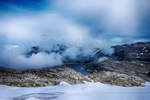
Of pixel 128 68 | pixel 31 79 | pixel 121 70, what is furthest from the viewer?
pixel 128 68

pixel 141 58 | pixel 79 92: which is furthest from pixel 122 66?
pixel 79 92

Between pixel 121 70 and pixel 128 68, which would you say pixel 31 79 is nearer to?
pixel 121 70

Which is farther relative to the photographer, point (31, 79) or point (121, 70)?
point (121, 70)

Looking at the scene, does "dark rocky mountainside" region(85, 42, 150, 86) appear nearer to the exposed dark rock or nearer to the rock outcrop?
the exposed dark rock

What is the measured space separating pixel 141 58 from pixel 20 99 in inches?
6702

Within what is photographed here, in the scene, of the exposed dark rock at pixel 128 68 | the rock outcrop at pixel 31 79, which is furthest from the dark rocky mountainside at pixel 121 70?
the rock outcrop at pixel 31 79

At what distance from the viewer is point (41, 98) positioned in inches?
289

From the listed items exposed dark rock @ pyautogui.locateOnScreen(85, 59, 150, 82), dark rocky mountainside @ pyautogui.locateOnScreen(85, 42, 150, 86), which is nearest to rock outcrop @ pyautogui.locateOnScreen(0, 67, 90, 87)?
dark rocky mountainside @ pyautogui.locateOnScreen(85, 42, 150, 86)

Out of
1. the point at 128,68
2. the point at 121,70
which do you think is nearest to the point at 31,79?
the point at 121,70

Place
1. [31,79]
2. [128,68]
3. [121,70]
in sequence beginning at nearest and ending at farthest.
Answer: [31,79] < [121,70] < [128,68]

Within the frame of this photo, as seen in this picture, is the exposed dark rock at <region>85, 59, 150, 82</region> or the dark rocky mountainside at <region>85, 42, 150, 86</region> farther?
the exposed dark rock at <region>85, 59, 150, 82</region>

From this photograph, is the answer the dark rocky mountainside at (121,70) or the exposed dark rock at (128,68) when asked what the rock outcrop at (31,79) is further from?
the exposed dark rock at (128,68)

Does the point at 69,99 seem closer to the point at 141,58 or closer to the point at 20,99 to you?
the point at 20,99

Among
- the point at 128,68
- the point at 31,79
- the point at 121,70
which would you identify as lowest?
the point at 31,79
